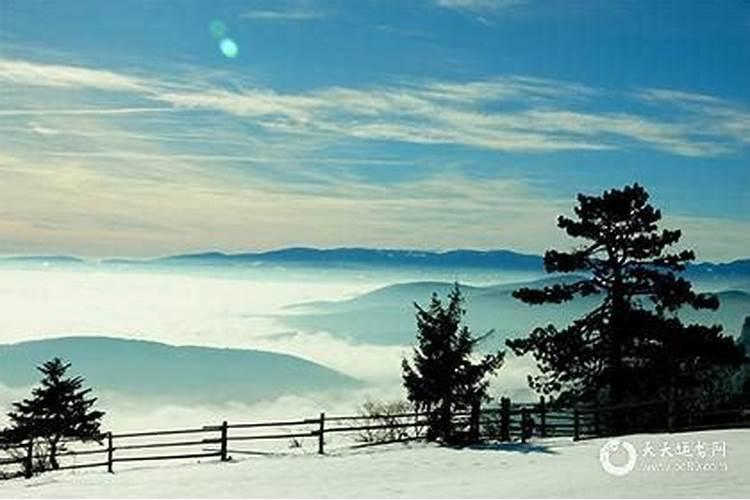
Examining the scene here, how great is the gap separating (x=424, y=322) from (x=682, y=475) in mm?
14266

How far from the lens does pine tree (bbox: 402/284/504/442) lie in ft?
111

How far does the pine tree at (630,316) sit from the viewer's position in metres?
35.6

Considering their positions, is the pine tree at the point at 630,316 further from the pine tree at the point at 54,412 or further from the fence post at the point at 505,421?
the pine tree at the point at 54,412

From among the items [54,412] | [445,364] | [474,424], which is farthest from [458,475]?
[54,412]

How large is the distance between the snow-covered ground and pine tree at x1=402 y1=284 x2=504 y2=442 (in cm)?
386

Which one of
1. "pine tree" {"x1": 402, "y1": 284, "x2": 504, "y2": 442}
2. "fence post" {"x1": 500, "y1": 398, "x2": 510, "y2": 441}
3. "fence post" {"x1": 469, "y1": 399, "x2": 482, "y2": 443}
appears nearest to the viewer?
"fence post" {"x1": 500, "y1": 398, "x2": 510, "y2": 441}

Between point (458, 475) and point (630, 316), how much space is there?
14.4 m

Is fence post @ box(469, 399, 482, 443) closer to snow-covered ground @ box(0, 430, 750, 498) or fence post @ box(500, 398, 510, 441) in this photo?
fence post @ box(500, 398, 510, 441)

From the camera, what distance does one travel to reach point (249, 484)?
23.3m

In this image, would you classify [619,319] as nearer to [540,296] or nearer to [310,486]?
[540,296]

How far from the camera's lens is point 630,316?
1400 inches

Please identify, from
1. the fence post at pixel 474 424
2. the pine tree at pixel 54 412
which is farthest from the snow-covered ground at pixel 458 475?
the pine tree at pixel 54 412

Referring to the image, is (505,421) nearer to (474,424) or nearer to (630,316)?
(474,424)

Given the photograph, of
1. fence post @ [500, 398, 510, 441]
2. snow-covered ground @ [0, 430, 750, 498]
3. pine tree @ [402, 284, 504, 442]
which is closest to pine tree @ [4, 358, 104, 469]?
pine tree @ [402, 284, 504, 442]
